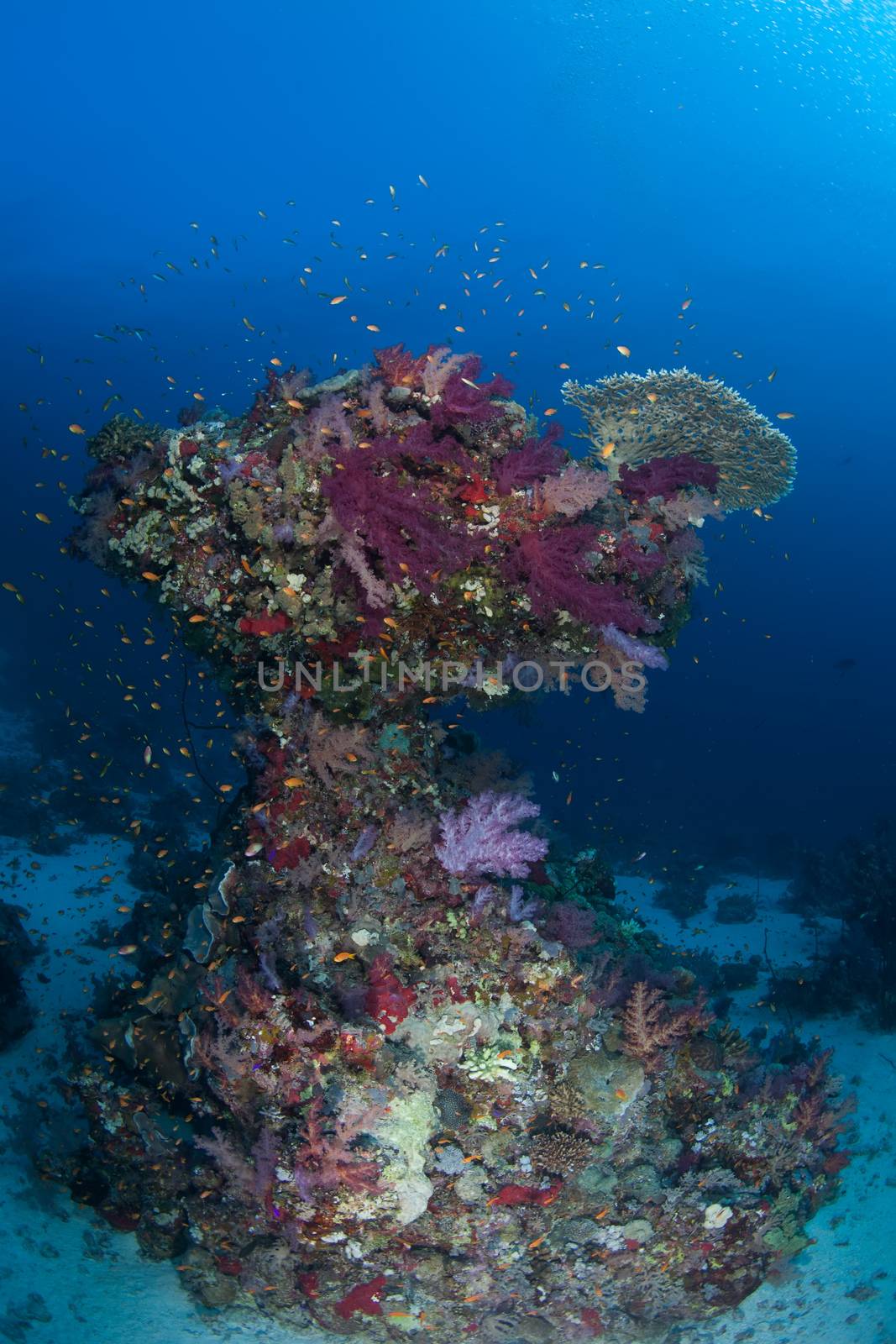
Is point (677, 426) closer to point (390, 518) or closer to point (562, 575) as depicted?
point (562, 575)

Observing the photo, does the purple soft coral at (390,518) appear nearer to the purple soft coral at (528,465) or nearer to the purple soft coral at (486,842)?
the purple soft coral at (528,465)

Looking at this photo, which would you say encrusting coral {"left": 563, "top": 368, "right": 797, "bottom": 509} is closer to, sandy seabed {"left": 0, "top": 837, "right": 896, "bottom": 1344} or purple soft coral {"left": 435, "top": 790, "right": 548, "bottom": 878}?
purple soft coral {"left": 435, "top": 790, "right": 548, "bottom": 878}

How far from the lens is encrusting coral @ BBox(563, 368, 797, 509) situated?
21.6ft

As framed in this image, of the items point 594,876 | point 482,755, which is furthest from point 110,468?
point 594,876

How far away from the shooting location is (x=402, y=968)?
5.22 m

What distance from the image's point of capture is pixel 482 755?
22.2ft

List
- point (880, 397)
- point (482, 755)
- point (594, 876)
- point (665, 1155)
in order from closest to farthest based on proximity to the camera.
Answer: point (665, 1155) < point (482, 755) < point (594, 876) < point (880, 397)

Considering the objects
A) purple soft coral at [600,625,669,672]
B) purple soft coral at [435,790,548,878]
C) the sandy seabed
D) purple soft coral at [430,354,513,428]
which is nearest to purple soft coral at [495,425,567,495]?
purple soft coral at [430,354,513,428]

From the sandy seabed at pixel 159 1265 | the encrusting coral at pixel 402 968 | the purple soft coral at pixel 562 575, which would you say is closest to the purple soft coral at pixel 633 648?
the encrusting coral at pixel 402 968

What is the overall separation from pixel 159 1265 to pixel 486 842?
518cm

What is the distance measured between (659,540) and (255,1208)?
675 cm

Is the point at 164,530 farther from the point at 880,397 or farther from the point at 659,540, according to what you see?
the point at 880,397

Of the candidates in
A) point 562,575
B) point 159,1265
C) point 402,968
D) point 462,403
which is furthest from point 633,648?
point 159,1265

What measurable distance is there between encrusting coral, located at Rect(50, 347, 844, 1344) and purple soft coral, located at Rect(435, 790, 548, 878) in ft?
0.09
